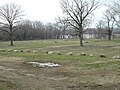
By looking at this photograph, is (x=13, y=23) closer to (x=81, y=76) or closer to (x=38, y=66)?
(x=38, y=66)

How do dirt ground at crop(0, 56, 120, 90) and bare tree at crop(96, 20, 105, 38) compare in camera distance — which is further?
bare tree at crop(96, 20, 105, 38)

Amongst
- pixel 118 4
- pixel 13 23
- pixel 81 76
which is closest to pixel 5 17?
pixel 13 23

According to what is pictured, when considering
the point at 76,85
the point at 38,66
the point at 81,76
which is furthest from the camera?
the point at 38,66

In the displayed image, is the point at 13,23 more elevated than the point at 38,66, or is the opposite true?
the point at 13,23

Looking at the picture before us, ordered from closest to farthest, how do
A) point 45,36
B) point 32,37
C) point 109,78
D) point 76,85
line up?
point 76,85
point 109,78
point 32,37
point 45,36

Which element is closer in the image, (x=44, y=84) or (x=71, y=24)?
(x=44, y=84)

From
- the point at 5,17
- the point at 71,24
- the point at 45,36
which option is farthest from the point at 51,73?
the point at 45,36

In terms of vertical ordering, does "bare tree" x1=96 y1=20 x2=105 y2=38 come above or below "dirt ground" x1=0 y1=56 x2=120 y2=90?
above

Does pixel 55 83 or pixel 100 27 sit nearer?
A: pixel 55 83

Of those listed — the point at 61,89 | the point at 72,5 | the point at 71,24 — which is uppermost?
the point at 72,5

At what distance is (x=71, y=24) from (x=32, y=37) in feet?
227

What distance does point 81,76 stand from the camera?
1428 centimetres

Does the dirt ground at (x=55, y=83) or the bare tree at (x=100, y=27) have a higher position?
the bare tree at (x=100, y=27)

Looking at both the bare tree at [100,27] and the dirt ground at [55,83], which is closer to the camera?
the dirt ground at [55,83]
